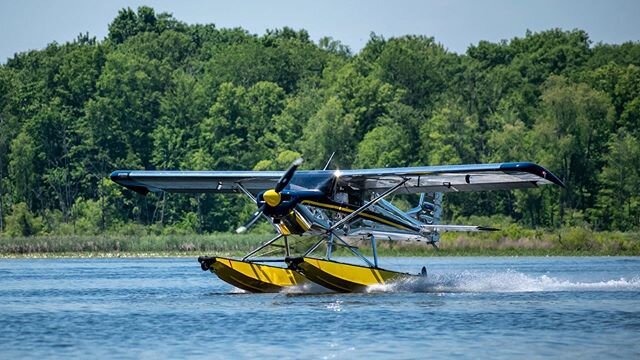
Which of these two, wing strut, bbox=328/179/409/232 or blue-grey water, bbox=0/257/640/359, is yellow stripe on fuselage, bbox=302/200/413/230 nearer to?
wing strut, bbox=328/179/409/232

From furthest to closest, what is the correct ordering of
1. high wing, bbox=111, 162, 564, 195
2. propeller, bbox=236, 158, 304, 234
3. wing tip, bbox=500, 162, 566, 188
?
high wing, bbox=111, 162, 564, 195
propeller, bbox=236, 158, 304, 234
wing tip, bbox=500, 162, 566, 188

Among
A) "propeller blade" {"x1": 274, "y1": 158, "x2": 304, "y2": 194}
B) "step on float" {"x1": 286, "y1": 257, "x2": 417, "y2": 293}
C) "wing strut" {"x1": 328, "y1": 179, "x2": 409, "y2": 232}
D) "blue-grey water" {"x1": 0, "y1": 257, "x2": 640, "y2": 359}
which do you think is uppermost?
"propeller blade" {"x1": 274, "y1": 158, "x2": 304, "y2": 194}

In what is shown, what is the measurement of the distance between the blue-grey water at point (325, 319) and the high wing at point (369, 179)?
197 centimetres

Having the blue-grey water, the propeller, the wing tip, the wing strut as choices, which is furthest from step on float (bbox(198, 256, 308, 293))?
the wing tip

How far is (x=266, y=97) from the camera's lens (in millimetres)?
79750

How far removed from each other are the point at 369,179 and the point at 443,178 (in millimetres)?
1447

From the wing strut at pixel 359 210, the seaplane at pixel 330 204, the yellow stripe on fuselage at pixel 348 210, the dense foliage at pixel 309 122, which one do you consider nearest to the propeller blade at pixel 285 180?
the seaplane at pixel 330 204

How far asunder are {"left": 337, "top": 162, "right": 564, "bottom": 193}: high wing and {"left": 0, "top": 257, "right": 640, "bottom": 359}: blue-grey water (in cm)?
192

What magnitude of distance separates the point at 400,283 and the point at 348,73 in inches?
1998

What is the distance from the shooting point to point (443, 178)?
27250mm

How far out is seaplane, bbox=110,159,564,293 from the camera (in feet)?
82.4

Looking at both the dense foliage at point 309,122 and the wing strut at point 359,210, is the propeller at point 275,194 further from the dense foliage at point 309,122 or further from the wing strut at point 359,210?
the dense foliage at point 309,122

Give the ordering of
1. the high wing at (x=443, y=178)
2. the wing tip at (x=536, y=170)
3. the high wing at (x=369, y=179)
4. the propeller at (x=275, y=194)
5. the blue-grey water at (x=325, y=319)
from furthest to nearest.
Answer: the high wing at (x=369, y=179)
the high wing at (x=443, y=178)
the propeller at (x=275, y=194)
the wing tip at (x=536, y=170)
the blue-grey water at (x=325, y=319)

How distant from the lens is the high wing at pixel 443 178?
25523 mm
